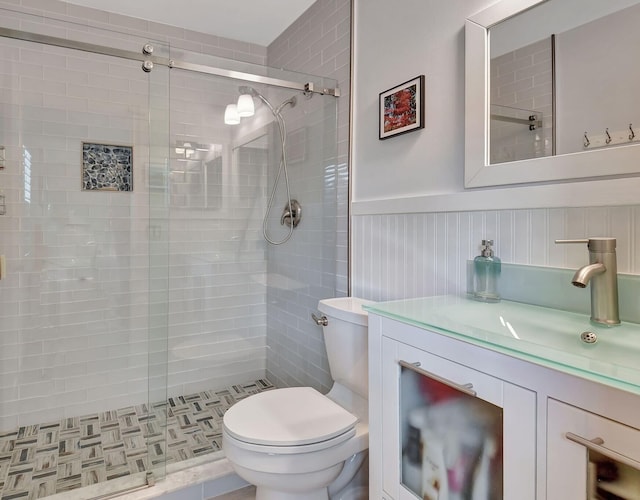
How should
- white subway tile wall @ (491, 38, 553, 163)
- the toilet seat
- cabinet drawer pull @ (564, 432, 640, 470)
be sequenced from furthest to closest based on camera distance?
the toilet seat → white subway tile wall @ (491, 38, 553, 163) → cabinet drawer pull @ (564, 432, 640, 470)

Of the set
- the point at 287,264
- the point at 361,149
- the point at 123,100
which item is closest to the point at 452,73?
the point at 361,149

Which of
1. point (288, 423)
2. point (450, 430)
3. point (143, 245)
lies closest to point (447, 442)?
point (450, 430)

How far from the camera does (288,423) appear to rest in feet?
4.77

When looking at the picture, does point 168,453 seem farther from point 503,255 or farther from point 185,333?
point 503,255

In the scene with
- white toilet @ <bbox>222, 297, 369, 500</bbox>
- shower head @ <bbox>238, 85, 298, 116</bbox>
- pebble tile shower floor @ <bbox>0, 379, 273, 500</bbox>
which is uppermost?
shower head @ <bbox>238, 85, 298, 116</bbox>

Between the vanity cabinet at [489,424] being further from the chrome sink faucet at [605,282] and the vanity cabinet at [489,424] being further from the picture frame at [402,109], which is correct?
the picture frame at [402,109]

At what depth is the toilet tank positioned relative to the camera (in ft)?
5.12

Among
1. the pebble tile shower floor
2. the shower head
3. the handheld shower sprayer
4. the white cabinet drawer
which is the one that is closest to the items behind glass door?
the white cabinet drawer

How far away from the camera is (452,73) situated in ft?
4.83

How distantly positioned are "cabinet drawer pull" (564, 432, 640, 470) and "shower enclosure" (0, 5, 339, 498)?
5.10 feet

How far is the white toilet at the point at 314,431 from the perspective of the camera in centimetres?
134

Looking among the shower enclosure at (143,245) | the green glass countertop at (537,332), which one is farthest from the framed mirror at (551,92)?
the shower enclosure at (143,245)

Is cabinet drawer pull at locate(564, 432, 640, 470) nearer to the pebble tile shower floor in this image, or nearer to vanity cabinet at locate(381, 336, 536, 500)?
vanity cabinet at locate(381, 336, 536, 500)

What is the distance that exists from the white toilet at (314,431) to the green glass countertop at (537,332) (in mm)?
435
